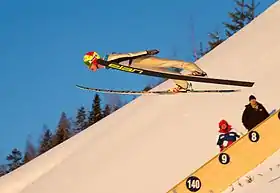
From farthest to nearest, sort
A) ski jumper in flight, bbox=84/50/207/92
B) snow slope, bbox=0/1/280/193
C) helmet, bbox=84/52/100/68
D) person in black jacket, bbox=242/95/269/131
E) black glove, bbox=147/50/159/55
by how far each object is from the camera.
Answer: snow slope, bbox=0/1/280/193
person in black jacket, bbox=242/95/269/131
helmet, bbox=84/52/100/68
ski jumper in flight, bbox=84/50/207/92
black glove, bbox=147/50/159/55

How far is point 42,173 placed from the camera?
63.1ft

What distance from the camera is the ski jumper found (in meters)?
9.49

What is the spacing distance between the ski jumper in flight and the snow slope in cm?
461

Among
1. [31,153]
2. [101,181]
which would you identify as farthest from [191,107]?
[31,153]

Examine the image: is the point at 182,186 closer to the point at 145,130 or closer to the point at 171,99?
the point at 145,130

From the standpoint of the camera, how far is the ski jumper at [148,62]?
A: 9.49 metres

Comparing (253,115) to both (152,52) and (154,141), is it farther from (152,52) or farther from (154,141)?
(154,141)

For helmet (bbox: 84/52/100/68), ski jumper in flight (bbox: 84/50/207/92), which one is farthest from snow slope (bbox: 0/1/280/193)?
helmet (bbox: 84/52/100/68)

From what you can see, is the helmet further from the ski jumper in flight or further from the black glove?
the black glove

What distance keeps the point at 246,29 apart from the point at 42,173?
14.1 m

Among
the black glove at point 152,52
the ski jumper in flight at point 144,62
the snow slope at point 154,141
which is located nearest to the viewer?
the black glove at point 152,52

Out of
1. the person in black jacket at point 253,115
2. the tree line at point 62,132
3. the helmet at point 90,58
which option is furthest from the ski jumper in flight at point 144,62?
the tree line at point 62,132

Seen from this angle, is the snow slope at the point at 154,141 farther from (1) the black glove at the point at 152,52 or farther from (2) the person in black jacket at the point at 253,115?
(1) the black glove at the point at 152,52

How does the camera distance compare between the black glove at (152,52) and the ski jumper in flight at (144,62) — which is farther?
the ski jumper in flight at (144,62)
